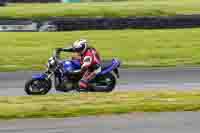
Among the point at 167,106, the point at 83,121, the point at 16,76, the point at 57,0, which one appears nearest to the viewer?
the point at 83,121

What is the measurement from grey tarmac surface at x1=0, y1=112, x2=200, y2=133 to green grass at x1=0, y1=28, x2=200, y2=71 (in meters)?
9.82

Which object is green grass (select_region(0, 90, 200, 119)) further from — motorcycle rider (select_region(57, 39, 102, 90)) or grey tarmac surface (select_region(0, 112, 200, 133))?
motorcycle rider (select_region(57, 39, 102, 90))

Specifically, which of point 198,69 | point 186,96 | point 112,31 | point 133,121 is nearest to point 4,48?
point 112,31

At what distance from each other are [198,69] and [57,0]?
1074 inches

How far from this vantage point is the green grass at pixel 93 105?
10.00m

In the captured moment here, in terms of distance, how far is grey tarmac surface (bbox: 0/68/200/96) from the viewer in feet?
48.7

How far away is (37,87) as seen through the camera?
13.4 metres

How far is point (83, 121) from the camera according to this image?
9.46 metres

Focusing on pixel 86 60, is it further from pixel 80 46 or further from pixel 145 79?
pixel 145 79

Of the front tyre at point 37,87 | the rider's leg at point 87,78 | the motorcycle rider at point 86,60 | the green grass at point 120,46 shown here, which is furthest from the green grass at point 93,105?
the green grass at point 120,46

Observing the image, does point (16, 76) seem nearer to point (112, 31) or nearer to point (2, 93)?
point (2, 93)

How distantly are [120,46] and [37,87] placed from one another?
11702 millimetres

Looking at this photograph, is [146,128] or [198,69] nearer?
[146,128]

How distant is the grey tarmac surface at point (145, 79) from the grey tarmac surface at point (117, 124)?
15.1 ft
